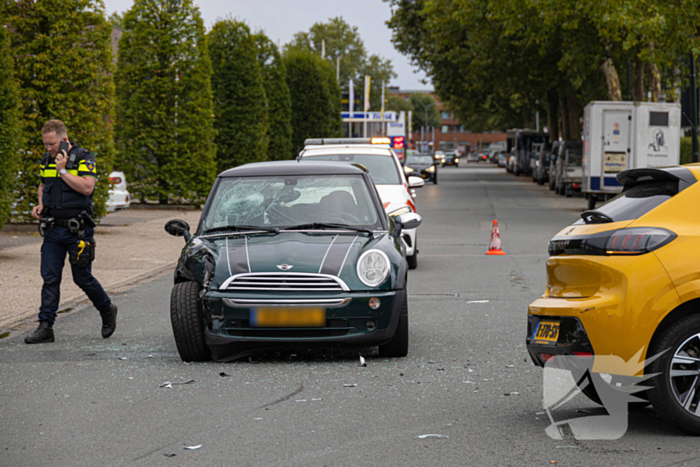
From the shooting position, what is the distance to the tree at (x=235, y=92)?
3123cm

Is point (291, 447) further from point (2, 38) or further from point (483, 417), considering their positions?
point (2, 38)

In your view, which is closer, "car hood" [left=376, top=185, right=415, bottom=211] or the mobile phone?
the mobile phone

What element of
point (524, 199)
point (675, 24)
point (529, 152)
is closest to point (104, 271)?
point (675, 24)

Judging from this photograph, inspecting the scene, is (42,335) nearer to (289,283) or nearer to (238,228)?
(238,228)

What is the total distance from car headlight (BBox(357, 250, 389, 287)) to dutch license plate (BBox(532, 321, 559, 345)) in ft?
5.47

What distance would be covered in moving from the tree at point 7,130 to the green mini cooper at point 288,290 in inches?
286

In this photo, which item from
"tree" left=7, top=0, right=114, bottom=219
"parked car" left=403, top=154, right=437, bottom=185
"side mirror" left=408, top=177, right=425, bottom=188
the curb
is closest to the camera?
the curb

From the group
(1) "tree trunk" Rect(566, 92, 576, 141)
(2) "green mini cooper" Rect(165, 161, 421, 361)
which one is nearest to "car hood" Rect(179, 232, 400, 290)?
(2) "green mini cooper" Rect(165, 161, 421, 361)

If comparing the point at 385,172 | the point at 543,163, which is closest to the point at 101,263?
the point at 385,172

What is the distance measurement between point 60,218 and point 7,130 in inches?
258

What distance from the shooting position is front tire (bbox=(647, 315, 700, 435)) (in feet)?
15.7

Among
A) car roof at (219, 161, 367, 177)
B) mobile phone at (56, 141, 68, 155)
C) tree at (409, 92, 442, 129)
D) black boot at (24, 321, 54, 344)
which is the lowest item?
black boot at (24, 321, 54, 344)

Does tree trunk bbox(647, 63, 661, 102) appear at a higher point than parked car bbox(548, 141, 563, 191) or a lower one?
higher

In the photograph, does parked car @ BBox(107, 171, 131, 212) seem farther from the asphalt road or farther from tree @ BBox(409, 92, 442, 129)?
tree @ BBox(409, 92, 442, 129)
